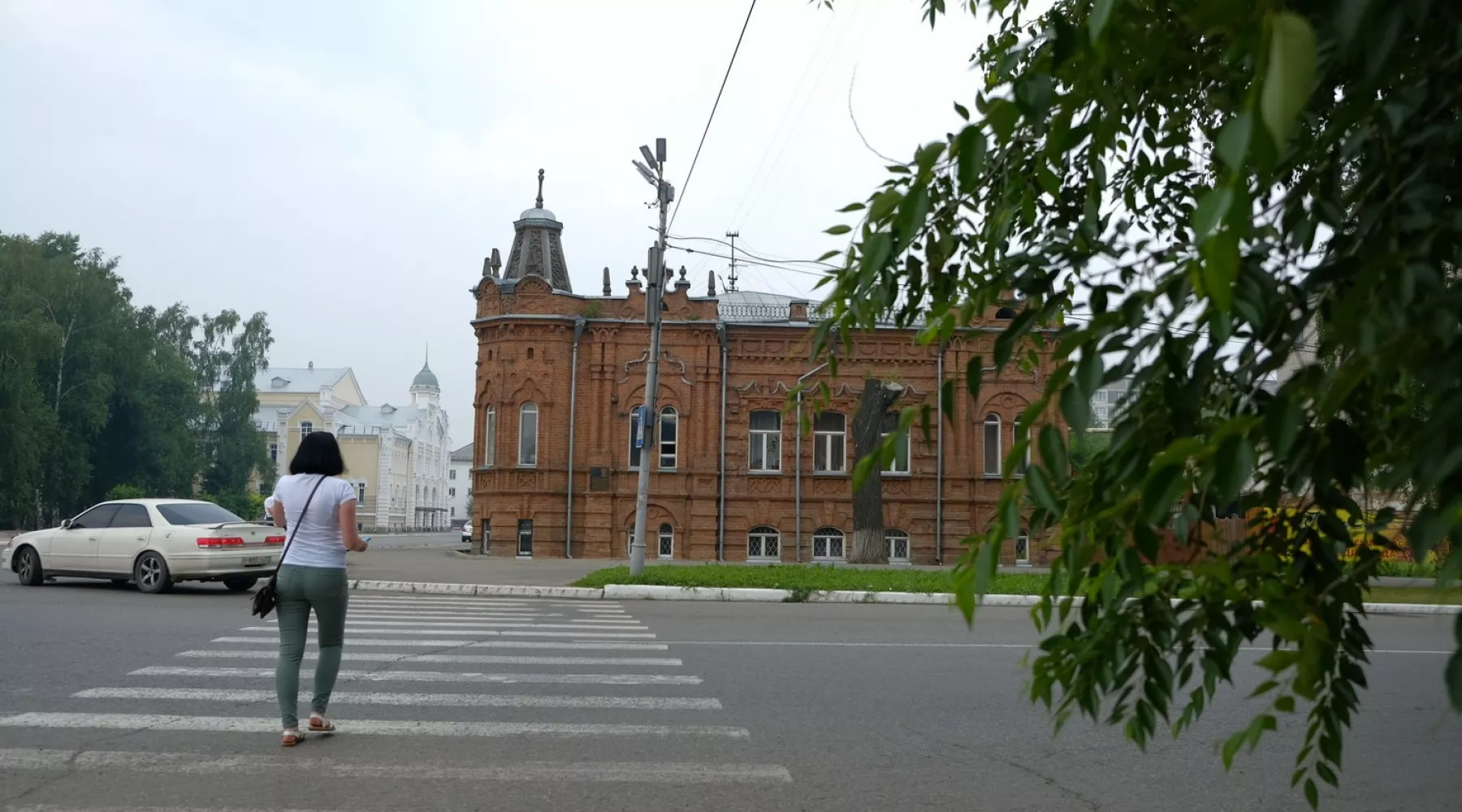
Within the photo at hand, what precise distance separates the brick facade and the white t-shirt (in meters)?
24.1

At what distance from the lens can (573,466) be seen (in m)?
30.9

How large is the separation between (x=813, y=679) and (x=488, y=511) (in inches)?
914

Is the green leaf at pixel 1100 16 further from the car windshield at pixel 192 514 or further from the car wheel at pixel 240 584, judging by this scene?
the car wheel at pixel 240 584

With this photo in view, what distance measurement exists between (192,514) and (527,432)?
14.6m

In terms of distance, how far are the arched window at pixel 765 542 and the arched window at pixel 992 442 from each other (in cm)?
598

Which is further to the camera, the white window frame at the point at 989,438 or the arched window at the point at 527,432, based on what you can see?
the white window frame at the point at 989,438

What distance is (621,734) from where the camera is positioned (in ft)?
A: 22.5

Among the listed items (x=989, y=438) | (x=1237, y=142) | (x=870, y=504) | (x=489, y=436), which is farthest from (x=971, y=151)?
(x=989, y=438)

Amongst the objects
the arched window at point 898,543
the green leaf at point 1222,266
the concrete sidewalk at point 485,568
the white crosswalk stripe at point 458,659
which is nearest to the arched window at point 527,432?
the concrete sidewalk at point 485,568

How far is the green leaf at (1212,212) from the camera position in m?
1.41

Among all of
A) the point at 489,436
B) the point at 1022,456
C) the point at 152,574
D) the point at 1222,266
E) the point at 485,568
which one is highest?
the point at 489,436

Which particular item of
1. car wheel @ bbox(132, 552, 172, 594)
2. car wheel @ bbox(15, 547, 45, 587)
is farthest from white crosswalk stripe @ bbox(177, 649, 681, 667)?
car wheel @ bbox(15, 547, 45, 587)

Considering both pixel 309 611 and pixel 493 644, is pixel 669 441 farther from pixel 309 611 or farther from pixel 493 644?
pixel 309 611

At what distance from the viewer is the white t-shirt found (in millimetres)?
6590
